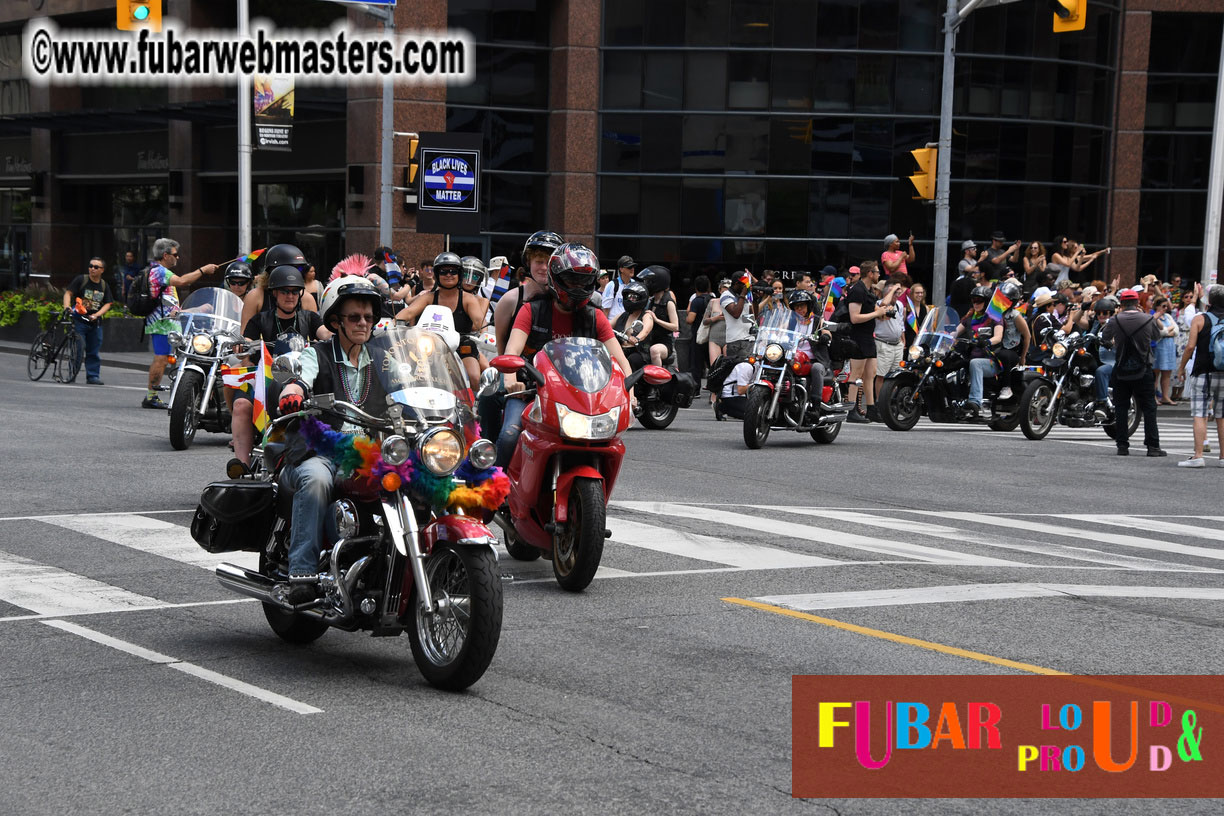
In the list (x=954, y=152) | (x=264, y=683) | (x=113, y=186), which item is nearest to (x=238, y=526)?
(x=264, y=683)

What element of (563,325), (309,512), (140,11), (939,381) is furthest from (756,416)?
(140,11)

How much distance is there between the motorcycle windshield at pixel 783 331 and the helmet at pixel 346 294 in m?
10.8

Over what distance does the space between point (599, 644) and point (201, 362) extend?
9188 millimetres

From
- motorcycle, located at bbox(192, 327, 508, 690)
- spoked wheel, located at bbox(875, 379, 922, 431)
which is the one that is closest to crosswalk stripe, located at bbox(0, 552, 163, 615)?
motorcycle, located at bbox(192, 327, 508, 690)

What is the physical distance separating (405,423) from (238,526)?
1149 mm

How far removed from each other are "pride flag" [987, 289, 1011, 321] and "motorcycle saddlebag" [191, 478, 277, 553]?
49.5 feet

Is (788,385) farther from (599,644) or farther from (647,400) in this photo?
(599,644)

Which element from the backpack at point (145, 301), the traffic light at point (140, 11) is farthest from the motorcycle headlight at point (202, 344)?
the traffic light at point (140, 11)

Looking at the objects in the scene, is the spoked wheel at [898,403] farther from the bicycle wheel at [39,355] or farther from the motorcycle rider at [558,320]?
the bicycle wheel at [39,355]

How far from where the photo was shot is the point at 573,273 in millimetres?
9188

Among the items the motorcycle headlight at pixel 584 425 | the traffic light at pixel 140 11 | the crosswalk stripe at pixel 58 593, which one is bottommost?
the crosswalk stripe at pixel 58 593

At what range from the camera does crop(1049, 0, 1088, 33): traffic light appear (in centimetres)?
1981

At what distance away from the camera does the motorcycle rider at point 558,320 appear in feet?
30.1

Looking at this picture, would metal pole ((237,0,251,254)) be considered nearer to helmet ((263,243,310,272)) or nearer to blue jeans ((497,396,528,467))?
helmet ((263,243,310,272))
